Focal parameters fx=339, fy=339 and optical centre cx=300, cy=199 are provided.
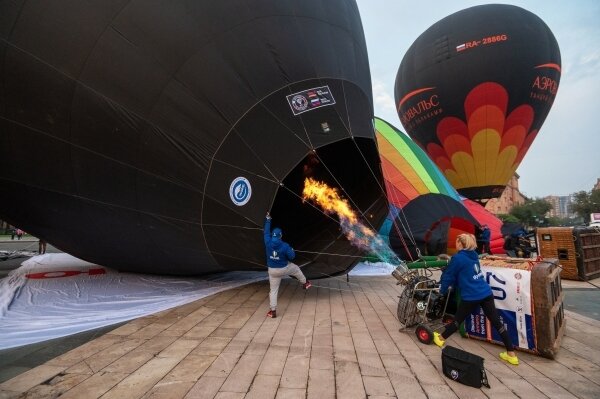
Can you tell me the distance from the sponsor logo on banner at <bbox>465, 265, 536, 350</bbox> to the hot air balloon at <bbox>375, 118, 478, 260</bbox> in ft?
20.2

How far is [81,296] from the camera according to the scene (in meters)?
7.20

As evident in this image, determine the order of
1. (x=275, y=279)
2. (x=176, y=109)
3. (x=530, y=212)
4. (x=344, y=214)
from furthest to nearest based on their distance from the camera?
(x=530, y=212)
(x=344, y=214)
(x=275, y=279)
(x=176, y=109)

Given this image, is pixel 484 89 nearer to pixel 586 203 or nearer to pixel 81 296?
pixel 81 296

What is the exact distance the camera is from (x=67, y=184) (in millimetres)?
6172

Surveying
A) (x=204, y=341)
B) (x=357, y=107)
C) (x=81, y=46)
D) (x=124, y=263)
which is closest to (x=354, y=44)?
(x=357, y=107)

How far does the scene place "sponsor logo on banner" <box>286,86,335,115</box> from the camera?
18.6 feet

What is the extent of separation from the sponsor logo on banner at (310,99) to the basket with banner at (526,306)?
3.61 meters

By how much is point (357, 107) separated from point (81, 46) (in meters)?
4.64

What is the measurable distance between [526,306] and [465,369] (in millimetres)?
1540

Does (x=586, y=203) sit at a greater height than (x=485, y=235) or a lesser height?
greater

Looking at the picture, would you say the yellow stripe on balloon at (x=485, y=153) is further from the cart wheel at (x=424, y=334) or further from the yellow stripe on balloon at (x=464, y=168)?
the cart wheel at (x=424, y=334)

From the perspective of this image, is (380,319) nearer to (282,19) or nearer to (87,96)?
(282,19)

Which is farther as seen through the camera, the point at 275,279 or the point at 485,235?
the point at 485,235

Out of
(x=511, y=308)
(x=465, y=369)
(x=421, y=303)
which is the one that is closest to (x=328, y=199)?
(x=421, y=303)
